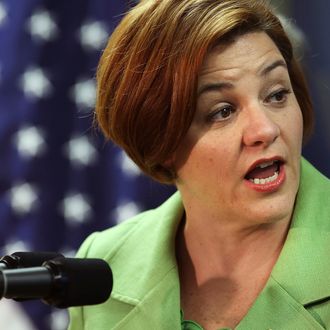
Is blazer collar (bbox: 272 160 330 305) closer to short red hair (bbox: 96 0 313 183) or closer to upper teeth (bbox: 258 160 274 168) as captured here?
upper teeth (bbox: 258 160 274 168)

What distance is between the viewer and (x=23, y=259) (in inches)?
51.9

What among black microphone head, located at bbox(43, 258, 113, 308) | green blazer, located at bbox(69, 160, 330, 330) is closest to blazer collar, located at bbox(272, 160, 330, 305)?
green blazer, located at bbox(69, 160, 330, 330)

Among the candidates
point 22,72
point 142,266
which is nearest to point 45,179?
point 22,72

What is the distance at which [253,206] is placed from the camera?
1.66m

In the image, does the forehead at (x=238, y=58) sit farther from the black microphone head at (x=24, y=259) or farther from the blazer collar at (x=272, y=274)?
the black microphone head at (x=24, y=259)

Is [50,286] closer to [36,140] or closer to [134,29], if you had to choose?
[134,29]

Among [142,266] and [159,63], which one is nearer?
[159,63]

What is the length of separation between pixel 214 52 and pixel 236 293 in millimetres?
492

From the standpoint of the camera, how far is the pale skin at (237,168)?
165 cm

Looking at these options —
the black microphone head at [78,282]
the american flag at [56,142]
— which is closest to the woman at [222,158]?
the black microphone head at [78,282]

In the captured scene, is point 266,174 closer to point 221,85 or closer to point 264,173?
point 264,173

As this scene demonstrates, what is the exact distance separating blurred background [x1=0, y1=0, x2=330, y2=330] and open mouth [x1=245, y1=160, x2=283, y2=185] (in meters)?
0.87

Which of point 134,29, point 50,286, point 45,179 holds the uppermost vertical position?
point 134,29

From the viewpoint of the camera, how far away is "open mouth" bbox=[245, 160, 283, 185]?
1649mm
